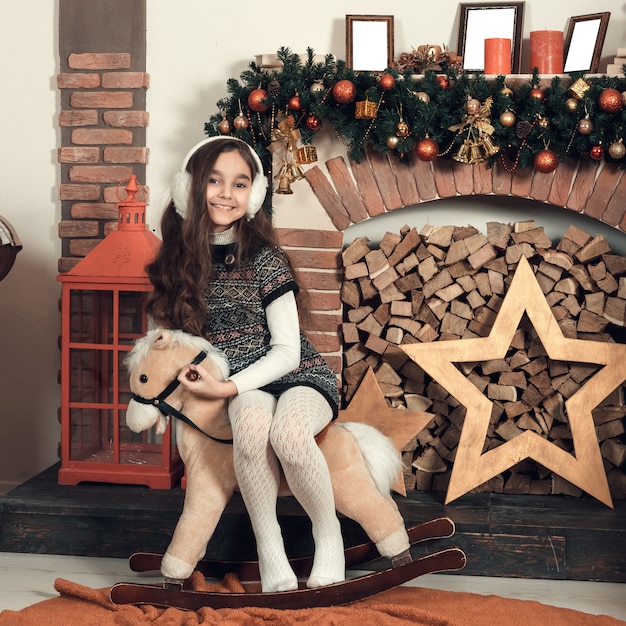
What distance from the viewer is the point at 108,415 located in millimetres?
2982

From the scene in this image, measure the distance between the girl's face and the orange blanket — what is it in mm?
1070

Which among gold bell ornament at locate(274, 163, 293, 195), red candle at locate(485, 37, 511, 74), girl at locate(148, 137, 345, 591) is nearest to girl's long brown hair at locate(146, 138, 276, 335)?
girl at locate(148, 137, 345, 591)

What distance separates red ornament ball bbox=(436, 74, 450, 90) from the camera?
2.81m

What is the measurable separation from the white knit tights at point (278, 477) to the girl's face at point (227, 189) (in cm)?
54

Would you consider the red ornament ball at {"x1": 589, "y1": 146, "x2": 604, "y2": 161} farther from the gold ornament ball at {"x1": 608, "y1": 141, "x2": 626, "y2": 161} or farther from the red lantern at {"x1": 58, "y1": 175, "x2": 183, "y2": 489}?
the red lantern at {"x1": 58, "y1": 175, "x2": 183, "y2": 489}

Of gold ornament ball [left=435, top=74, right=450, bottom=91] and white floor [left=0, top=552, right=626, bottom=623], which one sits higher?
gold ornament ball [left=435, top=74, right=450, bottom=91]

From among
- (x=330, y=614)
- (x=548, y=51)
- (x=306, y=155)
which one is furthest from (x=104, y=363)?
(x=548, y=51)

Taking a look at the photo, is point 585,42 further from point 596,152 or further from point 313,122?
point 313,122

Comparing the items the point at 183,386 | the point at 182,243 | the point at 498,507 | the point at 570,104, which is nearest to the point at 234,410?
the point at 183,386

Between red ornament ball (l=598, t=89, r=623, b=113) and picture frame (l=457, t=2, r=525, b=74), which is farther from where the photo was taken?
picture frame (l=457, t=2, r=525, b=74)

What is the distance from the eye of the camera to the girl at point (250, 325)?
91.0 inches

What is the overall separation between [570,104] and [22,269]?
2043 mm

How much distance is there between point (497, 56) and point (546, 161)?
0.40 meters

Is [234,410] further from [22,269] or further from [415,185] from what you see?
[22,269]
